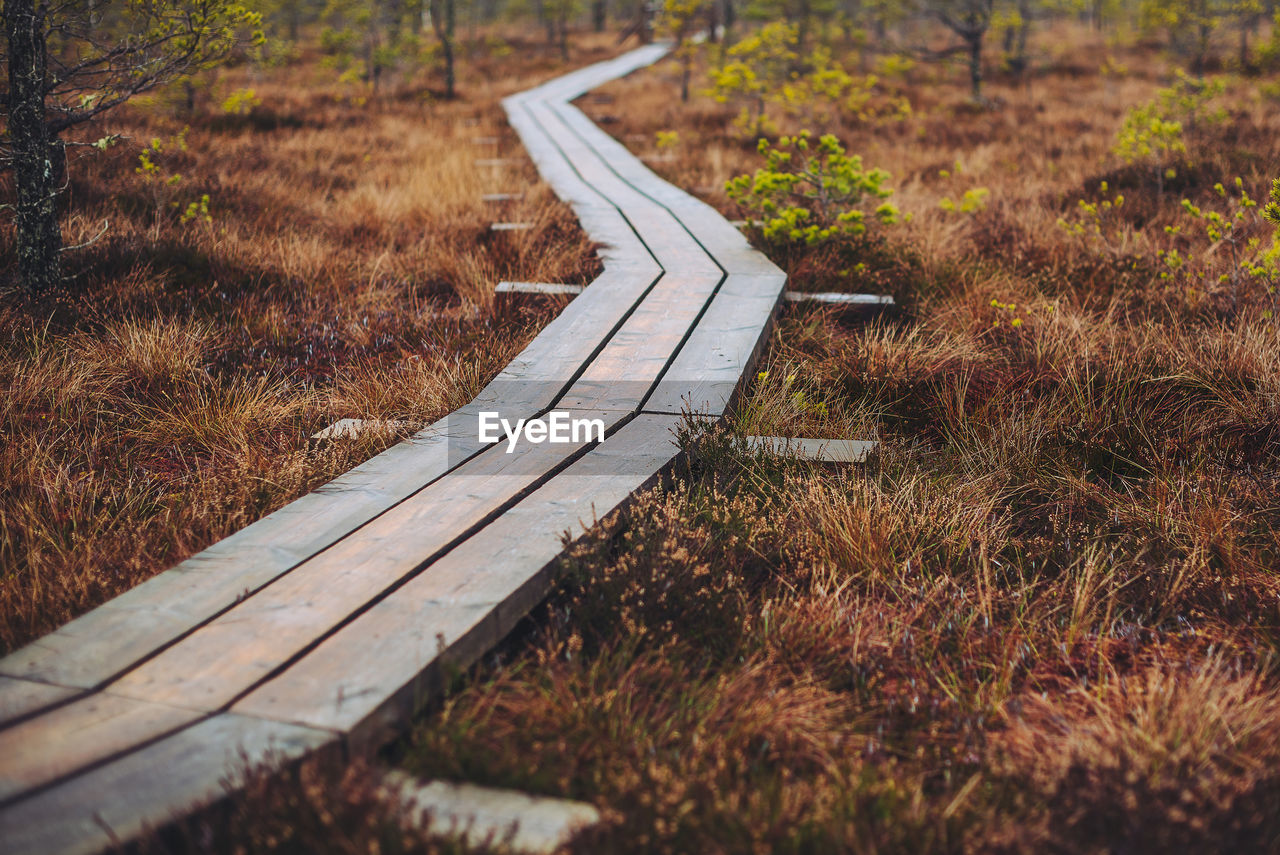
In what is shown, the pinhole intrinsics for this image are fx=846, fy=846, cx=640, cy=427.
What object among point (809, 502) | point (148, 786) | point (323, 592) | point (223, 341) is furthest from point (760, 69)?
point (148, 786)

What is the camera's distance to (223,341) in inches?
169

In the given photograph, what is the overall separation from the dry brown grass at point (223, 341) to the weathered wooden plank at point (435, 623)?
0.79 meters

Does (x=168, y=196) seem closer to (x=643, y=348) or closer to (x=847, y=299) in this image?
(x=643, y=348)

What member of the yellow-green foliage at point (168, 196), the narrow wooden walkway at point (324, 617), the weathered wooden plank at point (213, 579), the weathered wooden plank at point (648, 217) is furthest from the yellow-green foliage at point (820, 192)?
the yellow-green foliage at point (168, 196)

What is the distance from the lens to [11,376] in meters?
3.53

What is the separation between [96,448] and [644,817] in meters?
2.66

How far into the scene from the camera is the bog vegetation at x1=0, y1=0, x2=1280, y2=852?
174 cm

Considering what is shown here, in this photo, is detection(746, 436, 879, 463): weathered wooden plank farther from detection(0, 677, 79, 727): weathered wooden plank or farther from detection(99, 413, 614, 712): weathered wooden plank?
detection(0, 677, 79, 727): weathered wooden plank

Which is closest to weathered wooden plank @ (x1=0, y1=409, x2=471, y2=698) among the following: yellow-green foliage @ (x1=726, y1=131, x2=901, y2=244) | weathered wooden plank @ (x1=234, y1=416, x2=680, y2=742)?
weathered wooden plank @ (x1=234, y1=416, x2=680, y2=742)

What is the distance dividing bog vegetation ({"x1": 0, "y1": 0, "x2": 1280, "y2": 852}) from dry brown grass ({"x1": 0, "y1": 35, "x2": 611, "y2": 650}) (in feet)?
0.08

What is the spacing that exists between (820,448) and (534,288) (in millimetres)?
2388

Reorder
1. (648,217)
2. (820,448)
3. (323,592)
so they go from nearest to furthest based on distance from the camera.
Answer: (323,592)
(820,448)
(648,217)

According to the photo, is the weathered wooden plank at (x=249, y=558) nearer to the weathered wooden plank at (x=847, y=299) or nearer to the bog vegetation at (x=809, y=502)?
the bog vegetation at (x=809, y=502)

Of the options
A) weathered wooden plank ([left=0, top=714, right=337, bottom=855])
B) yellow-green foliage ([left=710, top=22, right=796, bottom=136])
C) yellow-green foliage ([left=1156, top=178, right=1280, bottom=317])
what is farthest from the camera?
yellow-green foliage ([left=710, top=22, right=796, bottom=136])
